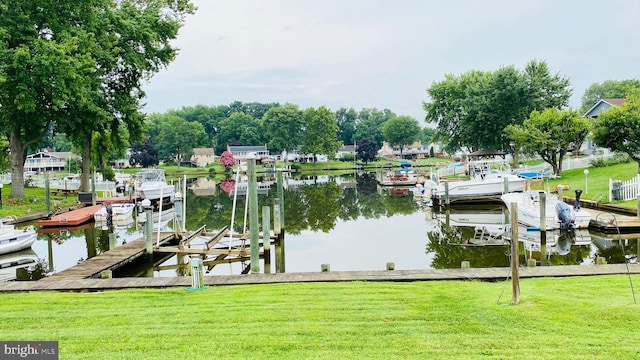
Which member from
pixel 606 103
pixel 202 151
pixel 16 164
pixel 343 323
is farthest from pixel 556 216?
pixel 202 151

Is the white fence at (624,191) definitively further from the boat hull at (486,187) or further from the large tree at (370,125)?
the large tree at (370,125)

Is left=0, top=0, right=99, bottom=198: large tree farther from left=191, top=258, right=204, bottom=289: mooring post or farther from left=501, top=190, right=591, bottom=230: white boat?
left=501, top=190, right=591, bottom=230: white boat

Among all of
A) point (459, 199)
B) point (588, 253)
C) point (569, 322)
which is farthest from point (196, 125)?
point (569, 322)

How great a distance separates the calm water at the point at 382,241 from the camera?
598 inches

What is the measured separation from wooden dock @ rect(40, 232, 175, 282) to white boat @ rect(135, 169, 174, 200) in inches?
692

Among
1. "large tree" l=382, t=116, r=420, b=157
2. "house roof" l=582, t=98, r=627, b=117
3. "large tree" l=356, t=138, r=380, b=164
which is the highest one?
"large tree" l=382, t=116, r=420, b=157

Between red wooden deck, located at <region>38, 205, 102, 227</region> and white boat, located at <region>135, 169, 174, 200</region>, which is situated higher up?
white boat, located at <region>135, 169, 174, 200</region>

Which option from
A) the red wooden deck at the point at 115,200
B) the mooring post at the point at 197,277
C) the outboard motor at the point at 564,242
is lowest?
the outboard motor at the point at 564,242

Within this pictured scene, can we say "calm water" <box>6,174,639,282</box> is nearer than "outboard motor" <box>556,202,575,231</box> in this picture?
Yes

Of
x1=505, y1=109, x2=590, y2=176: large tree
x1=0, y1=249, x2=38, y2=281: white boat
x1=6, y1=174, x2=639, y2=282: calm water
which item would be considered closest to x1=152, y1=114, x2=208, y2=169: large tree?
x1=6, y1=174, x2=639, y2=282: calm water

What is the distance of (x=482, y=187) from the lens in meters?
30.5

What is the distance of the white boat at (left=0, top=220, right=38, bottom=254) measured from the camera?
17234 mm

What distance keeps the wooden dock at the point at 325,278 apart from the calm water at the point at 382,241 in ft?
7.11

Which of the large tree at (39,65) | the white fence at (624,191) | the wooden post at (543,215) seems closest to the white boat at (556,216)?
the wooden post at (543,215)
